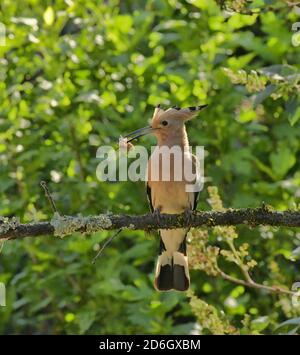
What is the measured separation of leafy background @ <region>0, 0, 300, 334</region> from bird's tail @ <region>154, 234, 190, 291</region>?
219mm

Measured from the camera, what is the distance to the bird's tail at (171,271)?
5941mm

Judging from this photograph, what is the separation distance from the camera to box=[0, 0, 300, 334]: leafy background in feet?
21.7

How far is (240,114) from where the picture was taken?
708 cm

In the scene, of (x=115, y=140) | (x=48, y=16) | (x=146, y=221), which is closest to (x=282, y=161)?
(x=115, y=140)

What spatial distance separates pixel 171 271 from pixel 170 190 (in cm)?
61

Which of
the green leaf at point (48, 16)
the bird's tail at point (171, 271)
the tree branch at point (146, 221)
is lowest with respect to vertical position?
the bird's tail at point (171, 271)

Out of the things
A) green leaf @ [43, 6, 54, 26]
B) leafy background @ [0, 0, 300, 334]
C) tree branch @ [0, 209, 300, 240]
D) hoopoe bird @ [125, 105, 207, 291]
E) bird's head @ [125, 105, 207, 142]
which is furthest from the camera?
green leaf @ [43, 6, 54, 26]

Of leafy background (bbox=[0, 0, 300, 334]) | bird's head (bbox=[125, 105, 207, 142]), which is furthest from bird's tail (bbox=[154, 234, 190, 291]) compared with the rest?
bird's head (bbox=[125, 105, 207, 142])

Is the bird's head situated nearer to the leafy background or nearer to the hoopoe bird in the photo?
the hoopoe bird

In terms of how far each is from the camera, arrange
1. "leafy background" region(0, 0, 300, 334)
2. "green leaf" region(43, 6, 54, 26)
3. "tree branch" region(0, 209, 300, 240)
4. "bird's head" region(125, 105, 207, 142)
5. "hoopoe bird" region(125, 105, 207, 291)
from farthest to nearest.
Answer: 1. "green leaf" region(43, 6, 54, 26)
2. "leafy background" region(0, 0, 300, 334)
3. "bird's head" region(125, 105, 207, 142)
4. "hoopoe bird" region(125, 105, 207, 291)
5. "tree branch" region(0, 209, 300, 240)

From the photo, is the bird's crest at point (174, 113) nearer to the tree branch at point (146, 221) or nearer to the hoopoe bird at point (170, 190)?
the hoopoe bird at point (170, 190)

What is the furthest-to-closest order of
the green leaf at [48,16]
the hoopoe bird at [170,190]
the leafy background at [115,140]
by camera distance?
the green leaf at [48,16] < the leafy background at [115,140] < the hoopoe bird at [170,190]

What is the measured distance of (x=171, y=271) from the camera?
6023mm

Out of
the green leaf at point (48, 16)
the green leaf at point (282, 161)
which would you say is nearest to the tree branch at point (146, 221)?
the green leaf at point (282, 161)
